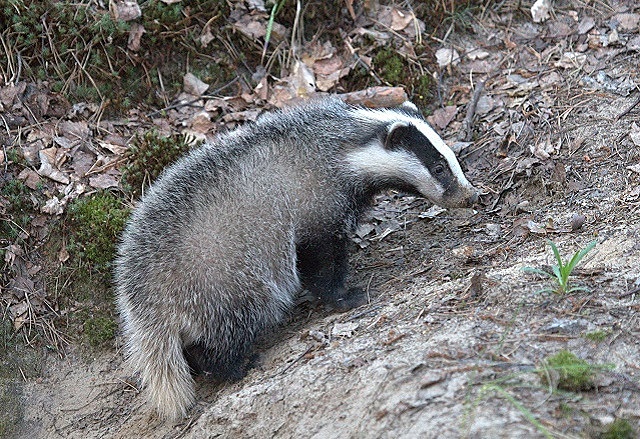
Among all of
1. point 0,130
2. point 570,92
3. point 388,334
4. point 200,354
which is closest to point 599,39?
point 570,92

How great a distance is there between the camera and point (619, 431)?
121 inches

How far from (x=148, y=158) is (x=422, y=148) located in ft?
7.69

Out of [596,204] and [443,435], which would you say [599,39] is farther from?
[443,435]

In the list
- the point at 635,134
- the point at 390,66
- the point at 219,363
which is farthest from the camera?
the point at 390,66

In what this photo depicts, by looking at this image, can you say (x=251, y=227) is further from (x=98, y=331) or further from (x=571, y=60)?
(x=571, y=60)

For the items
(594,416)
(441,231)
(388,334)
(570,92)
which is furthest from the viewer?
(570,92)

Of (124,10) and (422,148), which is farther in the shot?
(124,10)

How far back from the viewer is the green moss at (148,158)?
6.18 meters

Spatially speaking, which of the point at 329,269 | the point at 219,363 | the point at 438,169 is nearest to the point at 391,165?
the point at 438,169

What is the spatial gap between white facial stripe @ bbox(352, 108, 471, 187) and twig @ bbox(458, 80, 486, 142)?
1362mm

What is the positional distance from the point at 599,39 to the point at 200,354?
4.62m

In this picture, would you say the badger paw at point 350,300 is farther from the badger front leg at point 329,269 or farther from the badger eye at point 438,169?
the badger eye at point 438,169

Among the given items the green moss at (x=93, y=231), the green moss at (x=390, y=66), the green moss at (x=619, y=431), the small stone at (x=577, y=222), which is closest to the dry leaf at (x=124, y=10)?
the green moss at (x=93, y=231)

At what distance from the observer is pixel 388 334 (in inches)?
173
